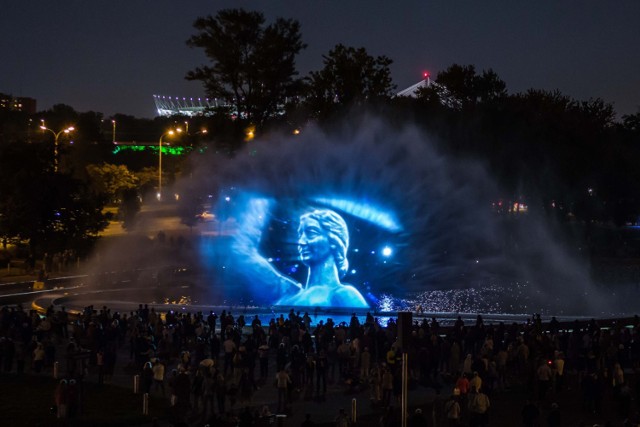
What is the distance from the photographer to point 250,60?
225 ft

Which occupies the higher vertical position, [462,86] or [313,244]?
[462,86]

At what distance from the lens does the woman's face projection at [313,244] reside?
36438 millimetres

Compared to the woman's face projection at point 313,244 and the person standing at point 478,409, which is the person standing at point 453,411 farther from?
the woman's face projection at point 313,244

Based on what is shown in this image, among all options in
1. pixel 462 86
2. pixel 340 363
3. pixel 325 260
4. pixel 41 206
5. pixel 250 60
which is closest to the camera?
pixel 340 363

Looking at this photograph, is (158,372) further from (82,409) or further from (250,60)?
(250,60)

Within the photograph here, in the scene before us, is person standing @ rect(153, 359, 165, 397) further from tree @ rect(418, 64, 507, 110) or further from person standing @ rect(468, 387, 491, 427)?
tree @ rect(418, 64, 507, 110)

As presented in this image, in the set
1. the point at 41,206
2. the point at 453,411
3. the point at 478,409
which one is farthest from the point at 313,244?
the point at 41,206

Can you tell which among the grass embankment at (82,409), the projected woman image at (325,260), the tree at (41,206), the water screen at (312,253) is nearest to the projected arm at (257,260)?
the water screen at (312,253)

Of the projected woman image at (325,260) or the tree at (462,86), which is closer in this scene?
the projected woman image at (325,260)

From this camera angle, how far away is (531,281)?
161ft

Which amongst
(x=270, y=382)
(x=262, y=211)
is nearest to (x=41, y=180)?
(x=262, y=211)

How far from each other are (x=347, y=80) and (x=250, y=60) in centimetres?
1015

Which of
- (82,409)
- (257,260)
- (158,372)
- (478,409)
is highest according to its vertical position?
(257,260)

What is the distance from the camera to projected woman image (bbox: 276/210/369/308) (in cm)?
3656
